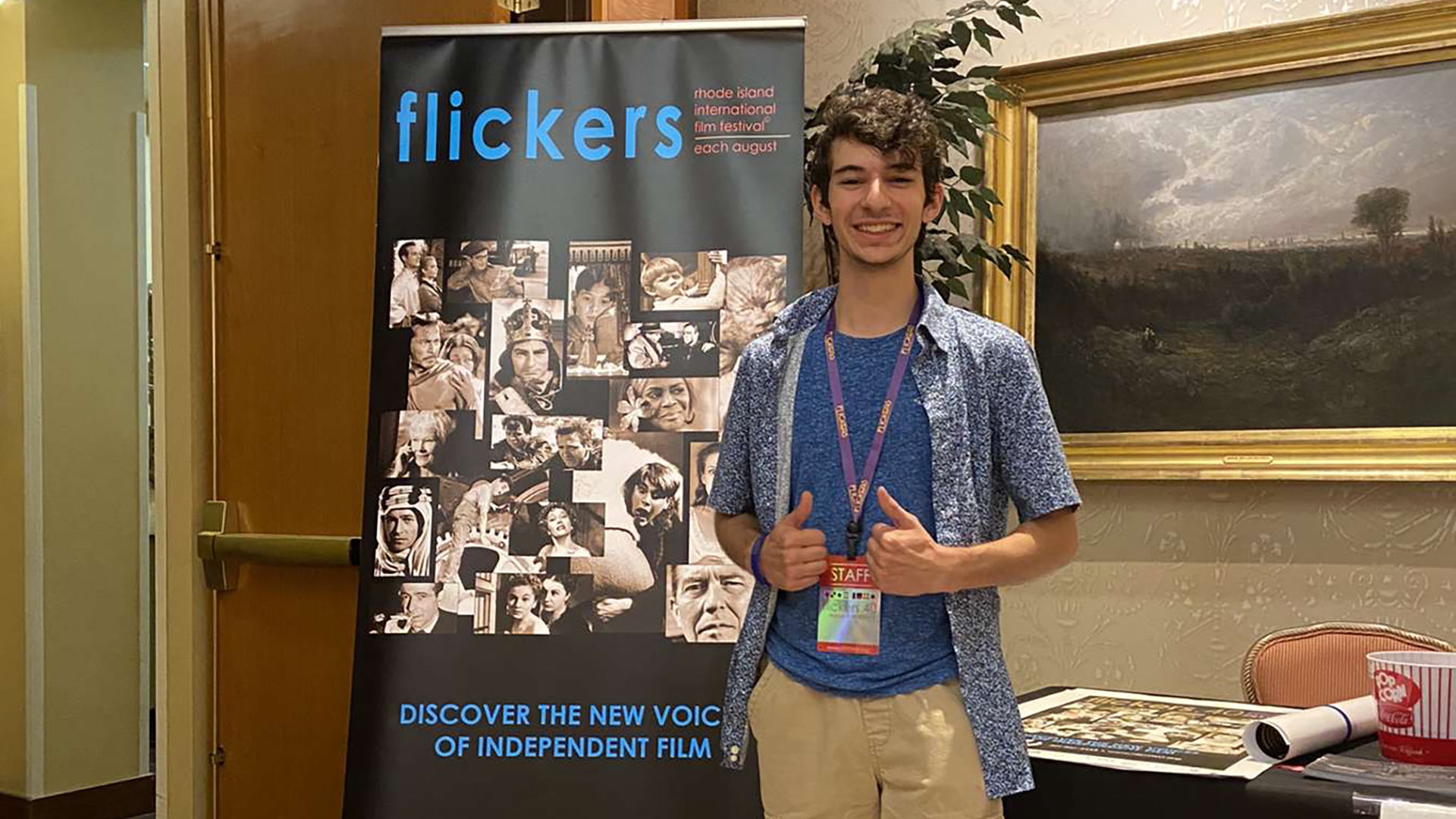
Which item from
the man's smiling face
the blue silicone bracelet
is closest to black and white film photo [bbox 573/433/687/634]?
the blue silicone bracelet

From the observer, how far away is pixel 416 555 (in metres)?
2.49

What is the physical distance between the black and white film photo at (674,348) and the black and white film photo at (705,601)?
0.34m

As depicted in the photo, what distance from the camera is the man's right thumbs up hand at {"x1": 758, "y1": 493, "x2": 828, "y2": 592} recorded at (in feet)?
5.13

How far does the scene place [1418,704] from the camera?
61.8 inches

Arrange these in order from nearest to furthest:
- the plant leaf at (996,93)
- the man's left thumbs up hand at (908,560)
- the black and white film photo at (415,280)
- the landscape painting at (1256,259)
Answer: the man's left thumbs up hand at (908,560)
the black and white film photo at (415,280)
the landscape painting at (1256,259)
the plant leaf at (996,93)

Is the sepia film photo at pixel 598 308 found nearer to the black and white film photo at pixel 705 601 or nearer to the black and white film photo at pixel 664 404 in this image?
the black and white film photo at pixel 664 404

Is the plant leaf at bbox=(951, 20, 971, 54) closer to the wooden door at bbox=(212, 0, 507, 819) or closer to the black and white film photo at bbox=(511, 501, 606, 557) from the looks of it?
the wooden door at bbox=(212, 0, 507, 819)

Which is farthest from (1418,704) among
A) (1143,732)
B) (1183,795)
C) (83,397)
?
(83,397)

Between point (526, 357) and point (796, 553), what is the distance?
1.06 meters

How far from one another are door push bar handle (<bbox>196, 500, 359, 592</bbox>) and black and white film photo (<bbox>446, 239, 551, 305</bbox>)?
757 mm

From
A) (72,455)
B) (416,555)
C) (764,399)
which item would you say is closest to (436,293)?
(416,555)

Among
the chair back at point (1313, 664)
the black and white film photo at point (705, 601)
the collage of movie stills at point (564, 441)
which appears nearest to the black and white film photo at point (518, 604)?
the collage of movie stills at point (564, 441)

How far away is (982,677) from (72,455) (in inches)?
157

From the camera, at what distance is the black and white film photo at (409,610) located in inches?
97.4
